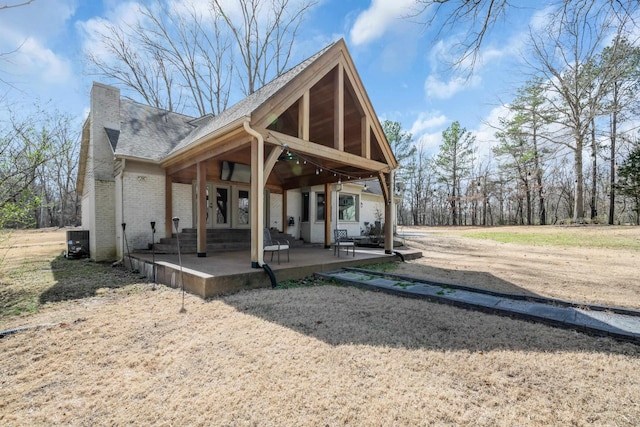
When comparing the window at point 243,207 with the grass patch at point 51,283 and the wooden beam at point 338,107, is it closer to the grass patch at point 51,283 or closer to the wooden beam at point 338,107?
the grass patch at point 51,283

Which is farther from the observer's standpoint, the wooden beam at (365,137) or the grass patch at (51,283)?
the wooden beam at (365,137)

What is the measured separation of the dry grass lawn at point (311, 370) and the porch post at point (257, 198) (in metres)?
1.69

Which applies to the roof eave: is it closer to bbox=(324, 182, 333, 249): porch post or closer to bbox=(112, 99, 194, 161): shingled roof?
bbox=(112, 99, 194, 161): shingled roof

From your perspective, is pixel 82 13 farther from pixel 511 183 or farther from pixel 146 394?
pixel 511 183

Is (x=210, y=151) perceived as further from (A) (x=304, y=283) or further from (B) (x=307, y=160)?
(A) (x=304, y=283)

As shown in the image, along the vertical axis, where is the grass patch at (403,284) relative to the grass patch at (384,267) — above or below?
above

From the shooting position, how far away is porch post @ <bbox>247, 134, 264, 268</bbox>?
18.5 ft

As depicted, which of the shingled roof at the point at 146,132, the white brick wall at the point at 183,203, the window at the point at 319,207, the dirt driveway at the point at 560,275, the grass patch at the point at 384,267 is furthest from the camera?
the window at the point at 319,207

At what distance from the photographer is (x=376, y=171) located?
898 centimetres

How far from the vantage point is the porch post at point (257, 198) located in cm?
564

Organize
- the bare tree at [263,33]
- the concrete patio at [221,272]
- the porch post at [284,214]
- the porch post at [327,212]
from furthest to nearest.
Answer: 1. the bare tree at [263,33]
2. the porch post at [284,214]
3. the porch post at [327,212]
4. the concrete patio at [221,272]

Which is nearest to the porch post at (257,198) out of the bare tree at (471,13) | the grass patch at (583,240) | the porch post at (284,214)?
the bare tree at (471,13)

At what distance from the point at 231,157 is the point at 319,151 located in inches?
139

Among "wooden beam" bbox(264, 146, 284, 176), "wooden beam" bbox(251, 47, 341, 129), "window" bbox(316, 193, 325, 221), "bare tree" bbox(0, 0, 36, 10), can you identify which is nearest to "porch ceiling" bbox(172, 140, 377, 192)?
"window" bbox(316, 193, 325, 221)
